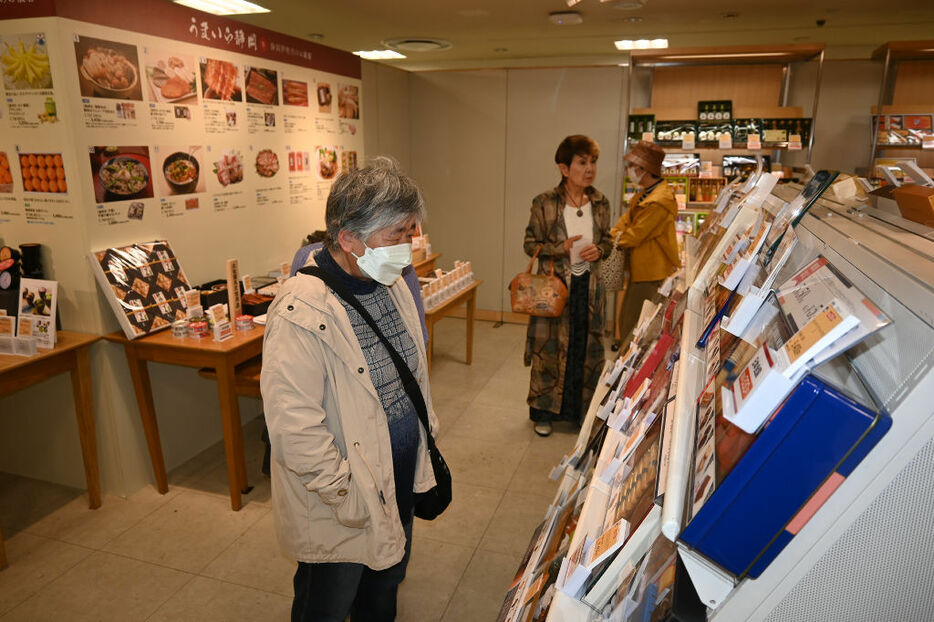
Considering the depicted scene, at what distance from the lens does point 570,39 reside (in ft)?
22.4

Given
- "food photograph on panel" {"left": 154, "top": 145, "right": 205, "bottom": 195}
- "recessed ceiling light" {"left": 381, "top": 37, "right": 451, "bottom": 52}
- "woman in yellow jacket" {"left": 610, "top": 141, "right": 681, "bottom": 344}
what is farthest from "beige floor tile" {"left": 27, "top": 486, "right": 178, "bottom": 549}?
"recessed ceiling light" {"left": 381, "top": 37, "right": 451, "bottom": 52}

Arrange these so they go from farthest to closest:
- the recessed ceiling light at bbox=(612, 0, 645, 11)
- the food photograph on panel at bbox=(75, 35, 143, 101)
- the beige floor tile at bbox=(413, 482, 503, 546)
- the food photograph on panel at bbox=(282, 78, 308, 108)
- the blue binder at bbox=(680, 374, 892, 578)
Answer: the recessed ceiling light at bbox=(612, 0, 645, 11)
the food photograph on panel at bbox=(282, 78, 308, 108)
the beige floor tile at bbox=(413, 482, 503, 546)
the food photograph on panel at bbox=(75, 35, 143, 101)
the blue binder at bbox=(680, 374, 892, 578)

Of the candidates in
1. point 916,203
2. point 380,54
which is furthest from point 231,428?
point 380,54

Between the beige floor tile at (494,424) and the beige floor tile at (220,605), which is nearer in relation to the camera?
the beige floor tile at (220,605)

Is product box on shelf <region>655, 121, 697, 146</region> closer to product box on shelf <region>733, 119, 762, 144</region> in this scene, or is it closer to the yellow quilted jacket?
product box on shelf <region>733, 119, 762, 144</region>

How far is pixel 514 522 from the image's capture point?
9.87ft

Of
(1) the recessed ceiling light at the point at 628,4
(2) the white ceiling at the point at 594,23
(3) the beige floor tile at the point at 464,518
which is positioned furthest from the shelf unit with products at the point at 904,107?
(3) the beige floor tile at the point at 464,518

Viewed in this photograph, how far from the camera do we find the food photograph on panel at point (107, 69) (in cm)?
279

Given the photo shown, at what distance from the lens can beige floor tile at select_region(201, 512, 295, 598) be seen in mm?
2568

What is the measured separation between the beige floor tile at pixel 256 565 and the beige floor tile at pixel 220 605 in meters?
0.04

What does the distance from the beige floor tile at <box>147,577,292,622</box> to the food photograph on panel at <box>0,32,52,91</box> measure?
2.37m

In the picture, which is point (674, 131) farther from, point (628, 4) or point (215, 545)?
point (215, 545)

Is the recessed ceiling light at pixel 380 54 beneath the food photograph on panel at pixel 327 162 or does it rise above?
above

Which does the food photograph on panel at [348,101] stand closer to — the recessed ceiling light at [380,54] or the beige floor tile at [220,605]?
the recessed ceiling light at [380,54]
